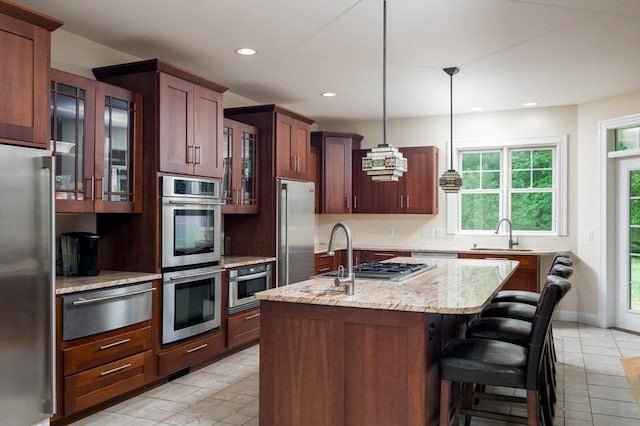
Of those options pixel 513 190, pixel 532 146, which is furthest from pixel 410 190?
pixel 532 146

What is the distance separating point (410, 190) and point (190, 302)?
3.71 metres

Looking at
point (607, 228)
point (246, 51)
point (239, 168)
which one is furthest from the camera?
point (607, 228)

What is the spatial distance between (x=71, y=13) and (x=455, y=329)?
3.30 meters

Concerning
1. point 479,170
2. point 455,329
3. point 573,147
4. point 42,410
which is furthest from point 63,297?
A: point 573,147

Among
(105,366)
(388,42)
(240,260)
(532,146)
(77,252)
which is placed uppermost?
(388,42)

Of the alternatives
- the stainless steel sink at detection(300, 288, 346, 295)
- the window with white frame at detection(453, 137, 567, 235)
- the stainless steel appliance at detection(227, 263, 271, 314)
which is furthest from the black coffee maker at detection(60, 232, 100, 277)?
the window with white frame at detection(453, 137, 567, 235)

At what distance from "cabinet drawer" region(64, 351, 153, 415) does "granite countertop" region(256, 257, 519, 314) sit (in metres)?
1.34

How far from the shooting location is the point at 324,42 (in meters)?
3.97

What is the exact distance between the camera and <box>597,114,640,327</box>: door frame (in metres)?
5.88

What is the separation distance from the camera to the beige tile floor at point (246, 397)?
323 centimetres

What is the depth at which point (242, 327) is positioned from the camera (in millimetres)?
4750

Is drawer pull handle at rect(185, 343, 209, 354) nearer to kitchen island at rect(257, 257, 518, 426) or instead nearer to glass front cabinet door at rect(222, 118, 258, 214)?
glass front cabinet door at rect(222, 118, 258, 214)

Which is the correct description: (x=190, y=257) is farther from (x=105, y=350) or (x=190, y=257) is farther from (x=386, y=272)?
(x=386, y=272)

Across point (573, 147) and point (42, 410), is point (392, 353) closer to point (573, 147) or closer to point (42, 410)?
point (42, 410)
